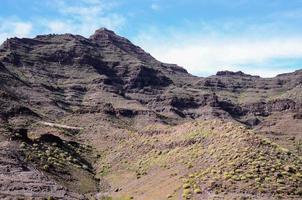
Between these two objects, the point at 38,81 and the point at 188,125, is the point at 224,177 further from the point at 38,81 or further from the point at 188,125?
the point at 38,81

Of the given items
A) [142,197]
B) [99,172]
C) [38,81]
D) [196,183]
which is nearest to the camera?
[196,183]

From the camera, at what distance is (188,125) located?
307 ft

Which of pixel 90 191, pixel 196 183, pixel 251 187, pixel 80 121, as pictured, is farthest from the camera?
pixel 80 121

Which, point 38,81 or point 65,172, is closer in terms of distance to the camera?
point 65,172

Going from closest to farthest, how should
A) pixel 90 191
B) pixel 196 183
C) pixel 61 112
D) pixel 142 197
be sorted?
pixel 196 183
pixel 142 197
pixel 90 191
pixel 61 112

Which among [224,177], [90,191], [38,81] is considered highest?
[38,81]

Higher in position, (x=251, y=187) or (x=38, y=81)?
(x=38, y=81)

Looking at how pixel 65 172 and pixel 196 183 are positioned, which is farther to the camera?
pixel 65 172

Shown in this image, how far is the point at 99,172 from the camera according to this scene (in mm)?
89625

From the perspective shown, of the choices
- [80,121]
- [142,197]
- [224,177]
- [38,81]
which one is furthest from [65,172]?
[38,81]

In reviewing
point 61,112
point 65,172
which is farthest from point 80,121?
point 65,172

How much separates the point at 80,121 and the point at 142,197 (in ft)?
261

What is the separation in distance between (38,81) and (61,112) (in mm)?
41320

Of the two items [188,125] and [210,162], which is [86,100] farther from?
[210,162]
